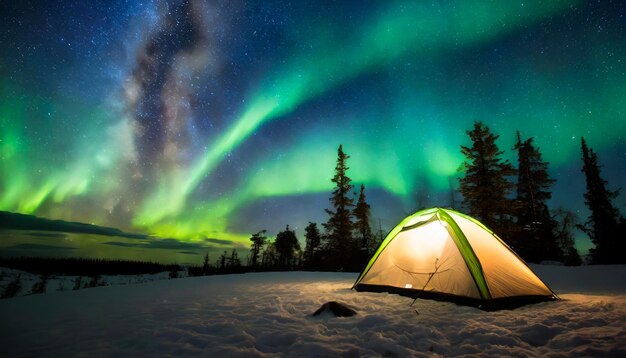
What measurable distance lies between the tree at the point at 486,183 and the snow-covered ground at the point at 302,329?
572 inches

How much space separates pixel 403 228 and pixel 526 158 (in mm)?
25388

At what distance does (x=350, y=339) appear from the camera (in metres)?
3.54

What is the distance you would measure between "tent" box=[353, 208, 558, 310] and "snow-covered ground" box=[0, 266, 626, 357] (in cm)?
34

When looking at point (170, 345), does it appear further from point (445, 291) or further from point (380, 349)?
point (445, 291)

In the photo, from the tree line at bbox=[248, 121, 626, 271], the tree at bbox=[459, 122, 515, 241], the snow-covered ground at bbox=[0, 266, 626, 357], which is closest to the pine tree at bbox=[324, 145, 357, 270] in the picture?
the tree line at bbox=[248, 121, 626, 271]

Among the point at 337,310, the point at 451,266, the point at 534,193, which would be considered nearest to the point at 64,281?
the point at 337,310

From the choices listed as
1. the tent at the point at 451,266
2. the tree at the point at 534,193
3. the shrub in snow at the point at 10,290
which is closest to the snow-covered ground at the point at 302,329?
the tent at the point at 451,266

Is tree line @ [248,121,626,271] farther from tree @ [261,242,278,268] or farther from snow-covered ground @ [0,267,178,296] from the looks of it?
tree @ [261,242,278,268]

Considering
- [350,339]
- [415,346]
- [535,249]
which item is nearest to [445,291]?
[415,346]

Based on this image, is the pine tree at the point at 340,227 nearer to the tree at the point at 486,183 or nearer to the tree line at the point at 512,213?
the tree line at the point at 512,213

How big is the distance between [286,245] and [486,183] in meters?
30.8

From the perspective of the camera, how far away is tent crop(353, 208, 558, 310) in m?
5.19

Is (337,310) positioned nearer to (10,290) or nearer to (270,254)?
(10,290)

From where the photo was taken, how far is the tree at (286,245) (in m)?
42.3
